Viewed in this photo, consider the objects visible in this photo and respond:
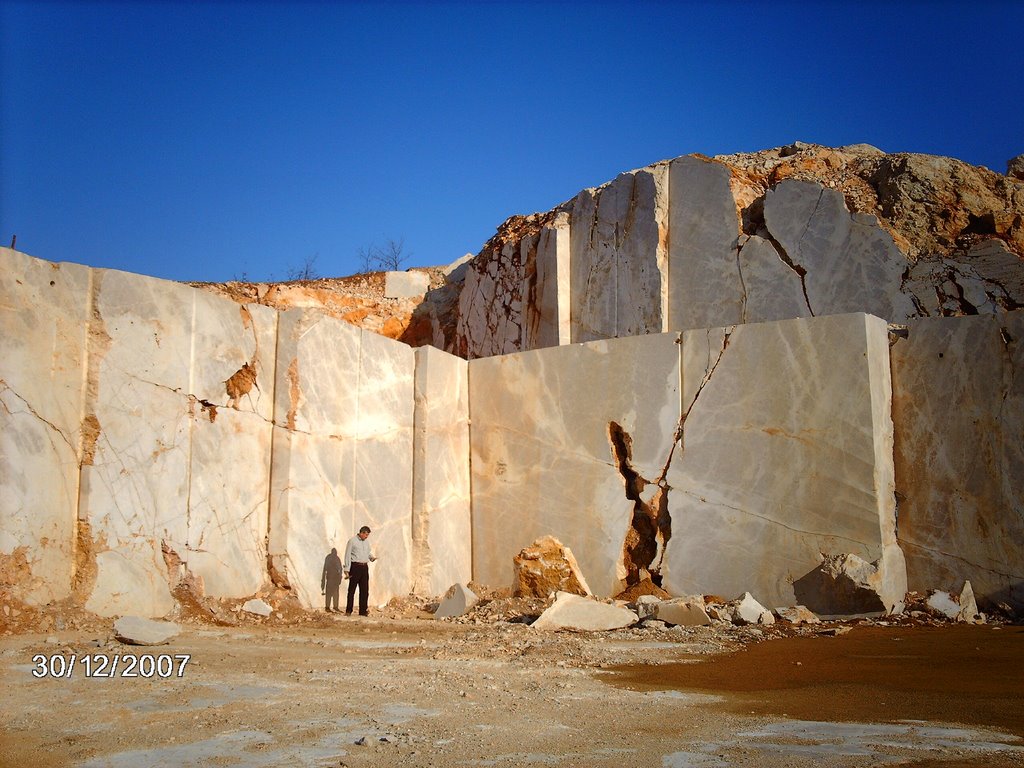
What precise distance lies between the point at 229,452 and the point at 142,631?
2208 millimetres

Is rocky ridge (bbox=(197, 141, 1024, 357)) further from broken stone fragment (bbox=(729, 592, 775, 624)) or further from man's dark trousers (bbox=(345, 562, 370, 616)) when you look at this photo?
man's dark trousers (bbox=(345, 562, 370, 616))

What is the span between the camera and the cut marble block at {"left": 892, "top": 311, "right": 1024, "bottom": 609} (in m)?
8.23

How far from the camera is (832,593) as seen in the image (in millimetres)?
8086

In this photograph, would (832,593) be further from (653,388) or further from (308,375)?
(308,375)

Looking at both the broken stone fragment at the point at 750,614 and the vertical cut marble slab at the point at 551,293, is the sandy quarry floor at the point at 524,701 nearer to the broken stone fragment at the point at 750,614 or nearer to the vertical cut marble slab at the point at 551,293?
the broken stone fragment at the point at 750,614

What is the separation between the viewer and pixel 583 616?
23.8 feet

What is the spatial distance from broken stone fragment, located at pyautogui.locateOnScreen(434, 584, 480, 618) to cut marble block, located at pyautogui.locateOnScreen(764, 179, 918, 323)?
5455mm

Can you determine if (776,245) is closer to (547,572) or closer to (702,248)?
(702,248)

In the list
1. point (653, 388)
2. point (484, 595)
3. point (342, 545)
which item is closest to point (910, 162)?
point (653, 388)

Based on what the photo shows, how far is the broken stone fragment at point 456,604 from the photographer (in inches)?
327

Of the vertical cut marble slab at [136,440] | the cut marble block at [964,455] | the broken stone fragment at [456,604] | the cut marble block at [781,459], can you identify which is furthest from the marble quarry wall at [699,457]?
the vertical cut marble slab at [136,440]

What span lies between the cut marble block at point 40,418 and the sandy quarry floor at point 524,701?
0.58 meters

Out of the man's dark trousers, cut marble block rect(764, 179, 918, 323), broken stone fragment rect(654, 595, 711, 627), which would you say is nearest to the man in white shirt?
the man's dark trousers

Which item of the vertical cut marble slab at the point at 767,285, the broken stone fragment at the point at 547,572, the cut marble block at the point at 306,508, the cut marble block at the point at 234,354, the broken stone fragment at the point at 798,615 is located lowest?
the broken stone fragment at the point at 798,615
